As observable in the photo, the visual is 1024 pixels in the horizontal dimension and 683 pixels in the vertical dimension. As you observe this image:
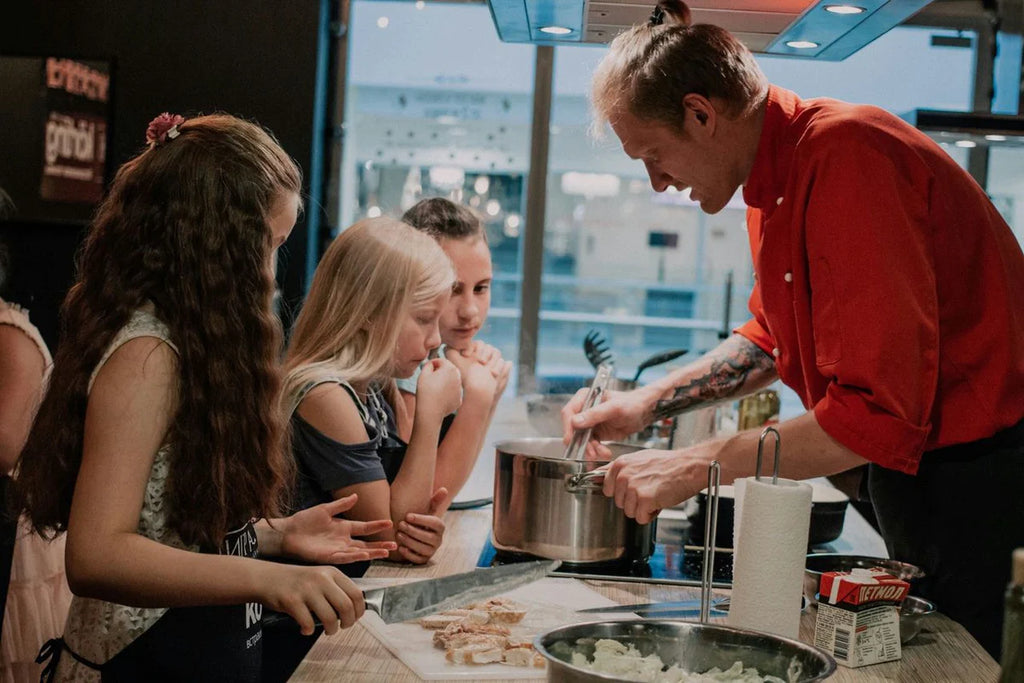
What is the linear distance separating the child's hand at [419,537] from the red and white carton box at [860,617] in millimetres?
677

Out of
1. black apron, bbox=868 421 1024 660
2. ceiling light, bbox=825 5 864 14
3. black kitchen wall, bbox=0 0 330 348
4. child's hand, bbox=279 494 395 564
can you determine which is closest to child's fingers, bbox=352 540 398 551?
child's hand, bbox=279 494 395 564

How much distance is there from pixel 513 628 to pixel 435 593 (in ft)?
0.65

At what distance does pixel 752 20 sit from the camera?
196 cm

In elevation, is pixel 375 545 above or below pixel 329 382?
below

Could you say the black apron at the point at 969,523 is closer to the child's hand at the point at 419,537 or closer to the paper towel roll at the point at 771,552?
the paper towel roll at the point at 771,552

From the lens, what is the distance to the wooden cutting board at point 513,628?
1264 millimetres

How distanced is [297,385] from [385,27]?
3.35 meters

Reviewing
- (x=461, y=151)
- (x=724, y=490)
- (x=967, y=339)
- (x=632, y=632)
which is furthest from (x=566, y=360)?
(x=632, y=632)

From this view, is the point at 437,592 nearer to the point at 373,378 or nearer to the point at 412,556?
the point at 412,556

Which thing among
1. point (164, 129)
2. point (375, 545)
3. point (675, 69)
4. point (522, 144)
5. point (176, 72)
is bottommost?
point (375, 545)

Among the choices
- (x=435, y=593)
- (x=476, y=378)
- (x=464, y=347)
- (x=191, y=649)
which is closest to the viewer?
(x=435, y=593)

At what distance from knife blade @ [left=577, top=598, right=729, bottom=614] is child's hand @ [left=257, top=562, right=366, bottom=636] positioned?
39 cm

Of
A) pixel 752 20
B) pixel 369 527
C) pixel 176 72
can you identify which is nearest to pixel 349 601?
pixel 369 527

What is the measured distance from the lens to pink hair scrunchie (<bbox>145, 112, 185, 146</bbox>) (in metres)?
1.46
